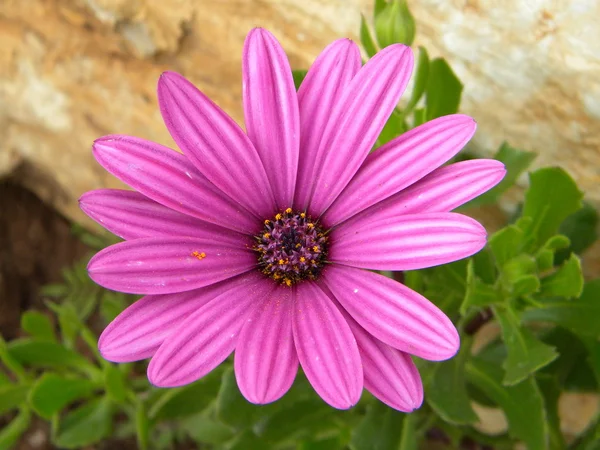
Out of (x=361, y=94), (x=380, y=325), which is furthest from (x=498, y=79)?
(x=380, y=325)

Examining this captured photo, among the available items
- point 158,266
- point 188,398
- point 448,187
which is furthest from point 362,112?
point 188,398

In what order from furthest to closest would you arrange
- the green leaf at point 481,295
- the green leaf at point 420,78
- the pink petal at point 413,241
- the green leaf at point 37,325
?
the green leaf at point 37,325 < the green leaf at point 420,78 < the green leaf at point 481,295 < the pink petal at point 413,241

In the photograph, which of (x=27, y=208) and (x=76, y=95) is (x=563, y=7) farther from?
(x=27, y=208)

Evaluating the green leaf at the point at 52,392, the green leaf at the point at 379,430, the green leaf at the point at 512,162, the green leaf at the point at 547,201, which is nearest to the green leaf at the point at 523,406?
the green leaf at the point at 379,430

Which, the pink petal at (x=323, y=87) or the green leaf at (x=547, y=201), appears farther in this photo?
the green leaf at (x=547, y=201)

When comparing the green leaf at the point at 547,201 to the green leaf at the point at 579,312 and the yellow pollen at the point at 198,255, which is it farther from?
the yellow pollen at the point at 198,255

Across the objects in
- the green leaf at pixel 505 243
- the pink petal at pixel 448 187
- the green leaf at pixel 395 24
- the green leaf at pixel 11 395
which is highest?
the green leaf at pixel 395 24

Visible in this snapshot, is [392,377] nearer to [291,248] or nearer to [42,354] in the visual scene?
[291,248]
